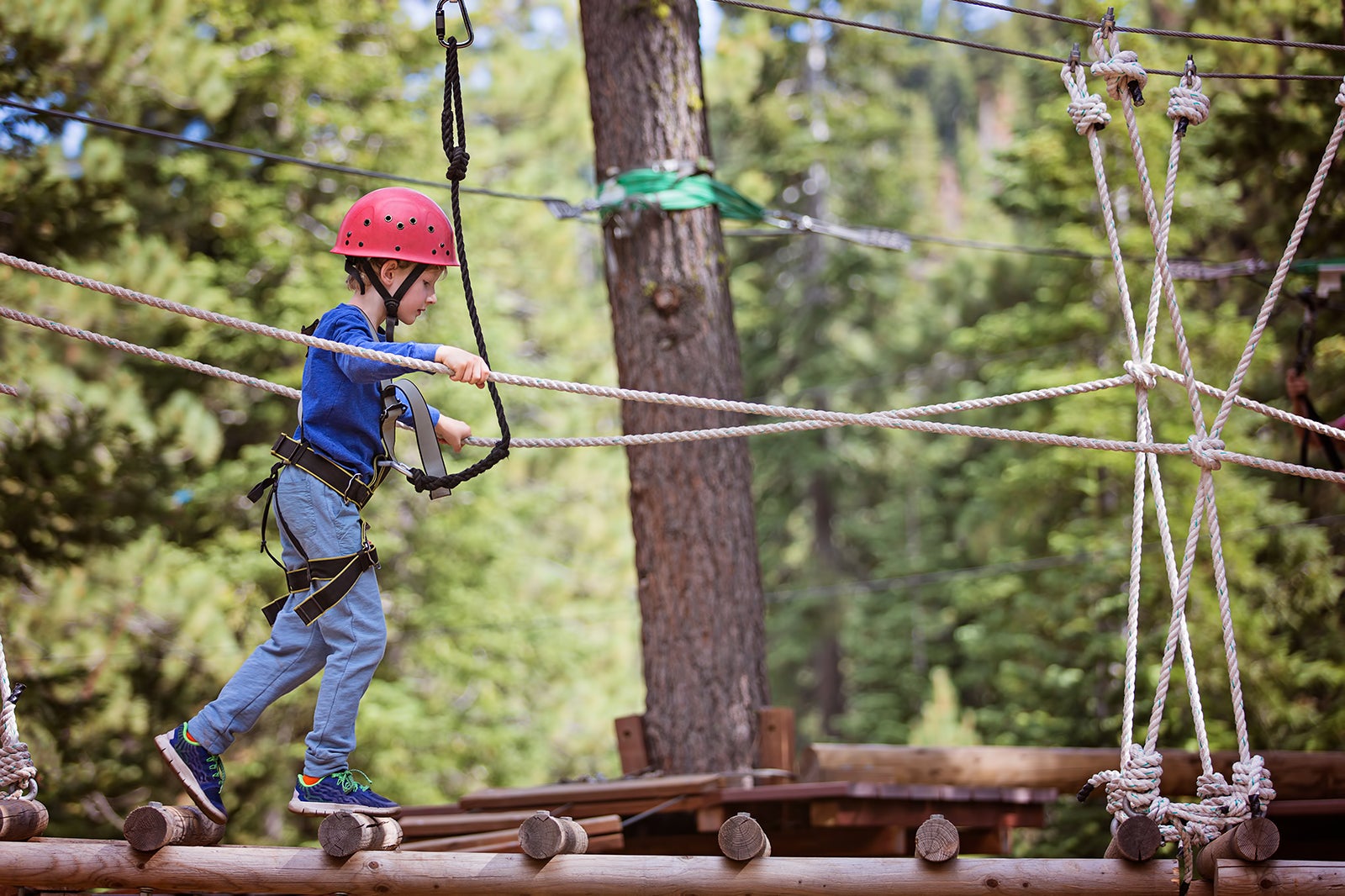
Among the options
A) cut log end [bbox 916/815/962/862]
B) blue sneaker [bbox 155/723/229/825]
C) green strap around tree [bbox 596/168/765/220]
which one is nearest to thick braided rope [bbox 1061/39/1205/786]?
cut log end [bbox 916/815/962/862]

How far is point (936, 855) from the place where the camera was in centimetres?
281

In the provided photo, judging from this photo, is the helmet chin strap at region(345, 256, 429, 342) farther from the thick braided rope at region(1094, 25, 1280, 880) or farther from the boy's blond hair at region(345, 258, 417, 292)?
the thick braided rope at region(1094, 25, 1280, 880)

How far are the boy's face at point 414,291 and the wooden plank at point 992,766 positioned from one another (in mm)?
2354

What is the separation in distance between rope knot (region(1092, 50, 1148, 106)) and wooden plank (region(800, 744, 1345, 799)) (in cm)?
251

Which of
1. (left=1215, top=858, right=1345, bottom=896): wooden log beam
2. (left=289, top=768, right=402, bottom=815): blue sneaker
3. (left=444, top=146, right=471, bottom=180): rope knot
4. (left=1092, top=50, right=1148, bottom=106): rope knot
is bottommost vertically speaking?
(left=1215, top=858, right=1345, bottom=896): wooden log beam

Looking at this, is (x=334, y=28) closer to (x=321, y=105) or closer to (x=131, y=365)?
(x=321, y=105)

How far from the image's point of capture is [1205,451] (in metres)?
3.12

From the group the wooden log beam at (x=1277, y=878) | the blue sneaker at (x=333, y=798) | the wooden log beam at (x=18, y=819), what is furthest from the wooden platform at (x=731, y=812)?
the wooden log beam at (x=1277, y=878)

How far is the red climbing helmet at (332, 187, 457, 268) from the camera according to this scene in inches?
123

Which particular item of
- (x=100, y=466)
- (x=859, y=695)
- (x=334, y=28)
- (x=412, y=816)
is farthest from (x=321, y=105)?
(x=859, y=695)

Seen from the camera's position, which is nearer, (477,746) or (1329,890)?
(1329,890)

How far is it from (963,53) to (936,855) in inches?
1638

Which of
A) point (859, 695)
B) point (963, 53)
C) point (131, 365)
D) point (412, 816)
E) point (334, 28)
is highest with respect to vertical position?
point (963, 53)

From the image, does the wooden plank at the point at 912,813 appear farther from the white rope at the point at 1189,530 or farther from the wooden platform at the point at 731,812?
the white rope at the point at 1189,530
